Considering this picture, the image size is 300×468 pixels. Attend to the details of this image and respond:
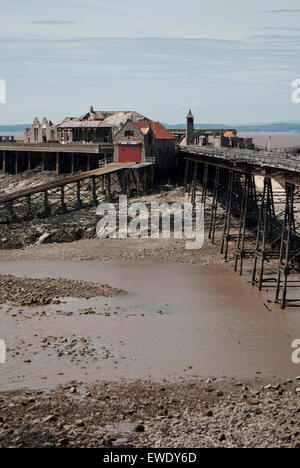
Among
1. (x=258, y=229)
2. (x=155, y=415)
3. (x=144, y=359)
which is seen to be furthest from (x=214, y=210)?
(x=155, y=415)

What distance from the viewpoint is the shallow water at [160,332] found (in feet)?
80.9

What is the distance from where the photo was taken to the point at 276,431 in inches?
760

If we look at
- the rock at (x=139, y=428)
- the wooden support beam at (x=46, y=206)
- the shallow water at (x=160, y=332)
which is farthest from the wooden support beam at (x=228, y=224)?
the rock at (x=139, y=428)

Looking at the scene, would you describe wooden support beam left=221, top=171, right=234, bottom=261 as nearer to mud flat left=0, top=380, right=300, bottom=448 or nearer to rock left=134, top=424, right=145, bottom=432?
mud flat left=0, top=380, right=300, bottom=448

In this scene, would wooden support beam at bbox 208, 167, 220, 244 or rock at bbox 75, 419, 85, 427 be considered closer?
rock at bbox 75, 419, 85, 427

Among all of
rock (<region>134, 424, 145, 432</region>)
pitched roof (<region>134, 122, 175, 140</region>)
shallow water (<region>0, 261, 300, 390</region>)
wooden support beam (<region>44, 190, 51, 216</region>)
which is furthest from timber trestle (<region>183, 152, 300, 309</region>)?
rock (<region>134, 424, 145, 432</region>)

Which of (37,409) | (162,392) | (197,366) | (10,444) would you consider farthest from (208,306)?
(10,444)

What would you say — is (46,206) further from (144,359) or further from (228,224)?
(144,359)

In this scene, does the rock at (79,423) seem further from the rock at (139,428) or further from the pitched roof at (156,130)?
the pitched roof at (156,130)

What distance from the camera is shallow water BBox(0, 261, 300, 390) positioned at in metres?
24.7

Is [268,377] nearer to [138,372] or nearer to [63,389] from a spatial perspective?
[138,372]

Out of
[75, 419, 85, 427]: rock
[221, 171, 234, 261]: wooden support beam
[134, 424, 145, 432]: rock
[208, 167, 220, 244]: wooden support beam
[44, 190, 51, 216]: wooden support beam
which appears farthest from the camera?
[44, 190, 51, 216]: wooden support beam

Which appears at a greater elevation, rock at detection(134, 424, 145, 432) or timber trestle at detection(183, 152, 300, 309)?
timber trestle at detection(183, 152, 300, 309)

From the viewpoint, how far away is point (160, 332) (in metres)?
29.0
